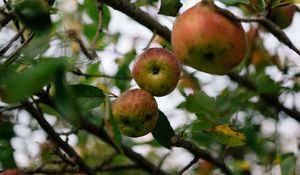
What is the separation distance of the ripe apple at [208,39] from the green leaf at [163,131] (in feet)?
0.77

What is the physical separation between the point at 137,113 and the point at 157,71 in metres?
0.12

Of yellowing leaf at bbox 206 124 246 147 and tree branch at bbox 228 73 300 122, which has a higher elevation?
yellowing leaf at bbox 206 124 246 147

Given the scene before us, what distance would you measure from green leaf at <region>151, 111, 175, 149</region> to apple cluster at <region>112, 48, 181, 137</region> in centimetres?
6

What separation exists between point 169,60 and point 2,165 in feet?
2.22

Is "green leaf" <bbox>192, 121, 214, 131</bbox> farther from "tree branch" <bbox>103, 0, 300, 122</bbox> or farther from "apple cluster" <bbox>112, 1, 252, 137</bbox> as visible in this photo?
"tree branch" <bbox>103, 0, 300, 122</bbox>

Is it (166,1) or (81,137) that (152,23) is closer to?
(166,1)

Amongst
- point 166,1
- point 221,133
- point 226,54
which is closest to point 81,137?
point 221,133

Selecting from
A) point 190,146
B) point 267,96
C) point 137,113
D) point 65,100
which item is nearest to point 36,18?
point 65,100

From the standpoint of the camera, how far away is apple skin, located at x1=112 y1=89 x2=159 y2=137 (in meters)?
Answer: 1.10

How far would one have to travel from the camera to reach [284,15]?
1.74 metres

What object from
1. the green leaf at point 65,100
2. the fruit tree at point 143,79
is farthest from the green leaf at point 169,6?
the green leaf at point 65,100

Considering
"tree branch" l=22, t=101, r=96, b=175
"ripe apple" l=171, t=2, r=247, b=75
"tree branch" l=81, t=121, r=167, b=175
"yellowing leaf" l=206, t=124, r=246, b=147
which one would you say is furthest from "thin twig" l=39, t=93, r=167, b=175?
"ripe apple" l=171, t=2, r=247, b=75

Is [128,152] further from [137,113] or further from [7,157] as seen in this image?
[137,113]

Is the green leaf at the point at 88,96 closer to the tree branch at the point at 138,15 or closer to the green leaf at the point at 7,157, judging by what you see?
the tree branch at the point at 138,15
